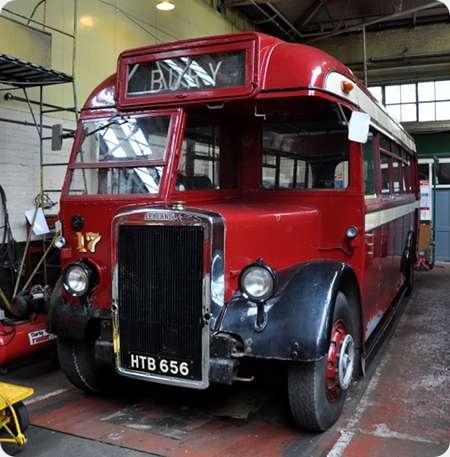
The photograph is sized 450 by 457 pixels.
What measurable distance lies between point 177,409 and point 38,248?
8.59 feet

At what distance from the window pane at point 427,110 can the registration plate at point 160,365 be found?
10730 millimetres

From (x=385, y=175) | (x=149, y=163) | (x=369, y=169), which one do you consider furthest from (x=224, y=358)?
(x=385, y=175)

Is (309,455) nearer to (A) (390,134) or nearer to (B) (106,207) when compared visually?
(B) (106,207)

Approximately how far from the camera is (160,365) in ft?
10.8

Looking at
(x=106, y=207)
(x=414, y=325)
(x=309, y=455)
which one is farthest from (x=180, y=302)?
(x=414, y=325)

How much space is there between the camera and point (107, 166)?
3812mm

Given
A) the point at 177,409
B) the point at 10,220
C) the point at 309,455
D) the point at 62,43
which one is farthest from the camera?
the point at 62,43

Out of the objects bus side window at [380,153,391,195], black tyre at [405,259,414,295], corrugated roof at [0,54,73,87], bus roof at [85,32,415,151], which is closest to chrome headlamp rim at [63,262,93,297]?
bus roof at [85,32,415,151]

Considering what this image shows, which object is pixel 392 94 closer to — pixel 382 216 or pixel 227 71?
pixel 382 216

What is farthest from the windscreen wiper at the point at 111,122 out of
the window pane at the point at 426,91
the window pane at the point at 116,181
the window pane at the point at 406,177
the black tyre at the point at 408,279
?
the window pane at the point at 426,91

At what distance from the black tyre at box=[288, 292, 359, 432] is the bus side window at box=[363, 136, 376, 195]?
109 centimetres

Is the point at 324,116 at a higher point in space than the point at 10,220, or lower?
higher

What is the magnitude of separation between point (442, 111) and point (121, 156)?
10290 mm

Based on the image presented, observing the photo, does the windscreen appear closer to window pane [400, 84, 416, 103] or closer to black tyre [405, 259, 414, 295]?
black tyre [405, 259, 414, 295]
